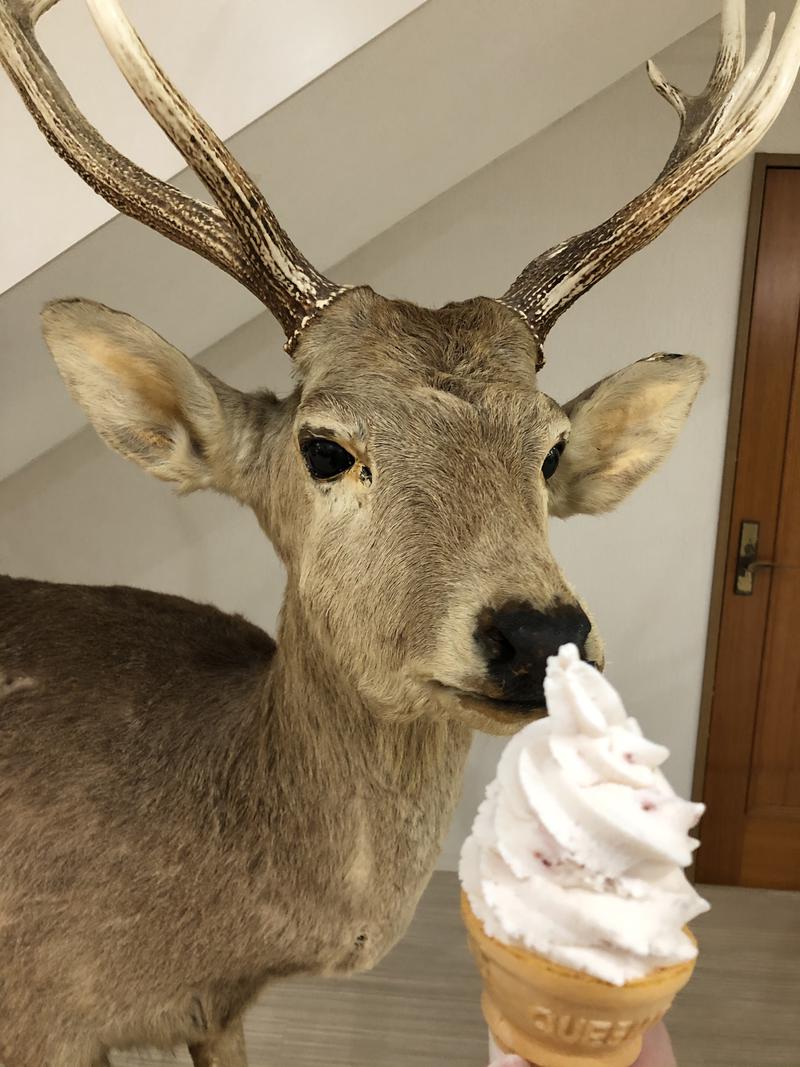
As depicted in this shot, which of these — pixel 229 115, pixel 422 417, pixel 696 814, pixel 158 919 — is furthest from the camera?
pixel 229 115

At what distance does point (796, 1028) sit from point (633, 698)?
1.01 m

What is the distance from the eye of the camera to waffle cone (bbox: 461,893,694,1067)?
77 cm

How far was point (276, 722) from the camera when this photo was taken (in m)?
1.33

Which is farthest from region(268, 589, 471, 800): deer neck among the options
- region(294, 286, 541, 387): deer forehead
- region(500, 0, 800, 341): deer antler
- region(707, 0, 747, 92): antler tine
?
region(707, 0, 747, 92): antler tine

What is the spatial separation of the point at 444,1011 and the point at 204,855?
1.39 metres

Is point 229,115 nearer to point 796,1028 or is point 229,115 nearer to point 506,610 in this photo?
point 506,610

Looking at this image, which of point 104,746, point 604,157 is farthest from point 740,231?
point 104,746

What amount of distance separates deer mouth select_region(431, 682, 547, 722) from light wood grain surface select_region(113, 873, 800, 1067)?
154 cm

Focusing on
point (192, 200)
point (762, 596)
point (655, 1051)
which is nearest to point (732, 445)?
point (762, 596)

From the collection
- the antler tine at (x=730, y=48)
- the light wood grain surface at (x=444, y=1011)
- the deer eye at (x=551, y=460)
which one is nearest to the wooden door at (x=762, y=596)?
the light wood grain surface at (x=444, y=1011)

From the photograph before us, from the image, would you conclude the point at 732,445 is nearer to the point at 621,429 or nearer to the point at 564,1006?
the point at 621,429

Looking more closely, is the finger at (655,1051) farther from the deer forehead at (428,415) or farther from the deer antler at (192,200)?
the deer antler at (192,200)

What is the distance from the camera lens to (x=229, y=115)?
1487 mm

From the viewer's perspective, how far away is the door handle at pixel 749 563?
2.78 meters
